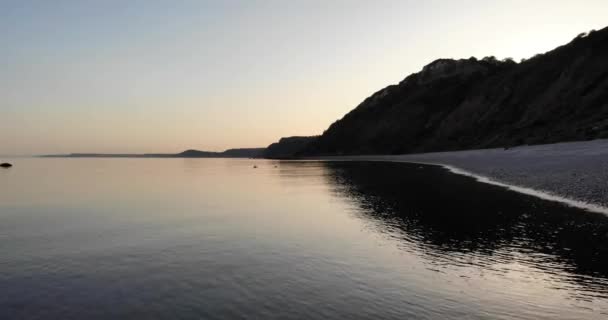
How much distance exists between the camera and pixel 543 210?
26.4 m

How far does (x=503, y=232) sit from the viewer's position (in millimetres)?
21422

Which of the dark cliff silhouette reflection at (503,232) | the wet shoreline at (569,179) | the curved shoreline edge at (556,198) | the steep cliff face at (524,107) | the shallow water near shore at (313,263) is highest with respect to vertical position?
the steep cliff face at (524,107)

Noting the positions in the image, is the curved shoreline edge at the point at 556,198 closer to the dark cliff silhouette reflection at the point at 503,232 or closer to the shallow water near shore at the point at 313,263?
the dark cliff silhouette reflection at the point at 503,232

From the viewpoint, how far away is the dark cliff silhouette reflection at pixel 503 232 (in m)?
15.6

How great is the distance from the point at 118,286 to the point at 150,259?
3.88 m

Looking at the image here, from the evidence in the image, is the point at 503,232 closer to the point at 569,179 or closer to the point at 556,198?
the point at 556,198

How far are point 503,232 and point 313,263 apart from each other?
11.7 meters

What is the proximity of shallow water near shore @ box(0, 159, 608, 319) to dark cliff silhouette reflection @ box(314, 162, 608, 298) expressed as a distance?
3.4 inches

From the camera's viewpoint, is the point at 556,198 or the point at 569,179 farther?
the point at 569,179

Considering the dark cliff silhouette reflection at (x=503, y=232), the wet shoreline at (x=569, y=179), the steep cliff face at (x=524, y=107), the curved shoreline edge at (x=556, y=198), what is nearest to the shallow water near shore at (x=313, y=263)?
the dark cliff silhouette reflection at (x=503, y=232)

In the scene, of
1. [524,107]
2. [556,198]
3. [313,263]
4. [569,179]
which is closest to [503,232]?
[313,263]

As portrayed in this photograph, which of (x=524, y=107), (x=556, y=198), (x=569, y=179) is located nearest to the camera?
(x=556, y=198)

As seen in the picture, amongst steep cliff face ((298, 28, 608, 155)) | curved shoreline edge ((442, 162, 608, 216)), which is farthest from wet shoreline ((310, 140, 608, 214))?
steep cliff face ((298, 28, 608, 155))

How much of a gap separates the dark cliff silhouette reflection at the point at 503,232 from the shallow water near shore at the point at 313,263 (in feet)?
0.28
